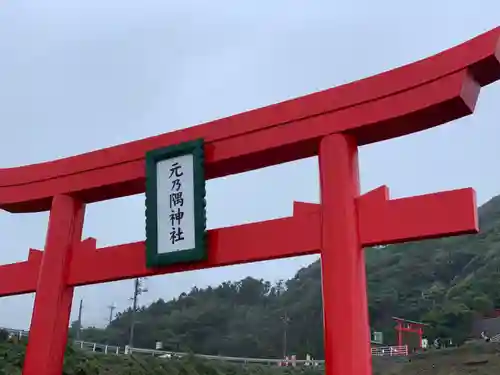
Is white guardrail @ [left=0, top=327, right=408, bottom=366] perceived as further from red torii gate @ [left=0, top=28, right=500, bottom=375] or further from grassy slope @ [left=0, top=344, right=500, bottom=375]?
red torii gate @ [left=0, top=28, right=500, bottom=375]

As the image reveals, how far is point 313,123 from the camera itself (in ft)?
14.8

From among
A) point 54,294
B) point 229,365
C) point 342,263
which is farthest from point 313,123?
point 229,365

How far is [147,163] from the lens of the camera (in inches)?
203

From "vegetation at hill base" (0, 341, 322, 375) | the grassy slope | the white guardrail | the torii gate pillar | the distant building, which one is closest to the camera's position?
the torii gate pillar

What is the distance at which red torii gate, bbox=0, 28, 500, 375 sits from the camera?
154 inches

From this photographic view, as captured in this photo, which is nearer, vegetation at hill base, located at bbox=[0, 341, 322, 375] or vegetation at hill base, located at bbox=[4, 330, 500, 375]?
vegetation at hill base, located at bbox=[0, 341, 322, 375]

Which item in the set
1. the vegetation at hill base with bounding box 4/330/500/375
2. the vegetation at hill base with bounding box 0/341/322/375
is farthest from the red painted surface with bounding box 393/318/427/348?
the vegetation at hill base with bounding box 0/341/322/375

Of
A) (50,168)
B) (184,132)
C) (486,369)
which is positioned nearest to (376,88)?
(184,132)

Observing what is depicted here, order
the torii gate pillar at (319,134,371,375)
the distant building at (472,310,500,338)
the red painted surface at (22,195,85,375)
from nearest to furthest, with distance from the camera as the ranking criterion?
the torii gate pillar at (319,134,371,375) → the red painted surface at (22,195,85,375) → the distant building at (472,310,500,338)

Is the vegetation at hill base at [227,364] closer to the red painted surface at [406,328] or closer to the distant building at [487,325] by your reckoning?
the red painted surface at [406,328]

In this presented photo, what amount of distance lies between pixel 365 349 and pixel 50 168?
3513mm

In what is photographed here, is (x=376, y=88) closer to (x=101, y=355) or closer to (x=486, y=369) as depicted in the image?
(x=101, y=355)

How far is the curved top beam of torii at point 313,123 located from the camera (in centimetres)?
404

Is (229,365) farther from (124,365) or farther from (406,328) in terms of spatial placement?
(406,328)
